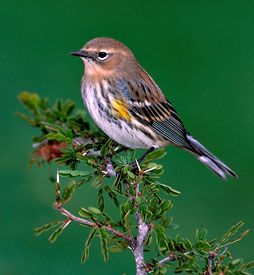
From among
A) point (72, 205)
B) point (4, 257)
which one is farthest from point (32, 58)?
point (4, 257)

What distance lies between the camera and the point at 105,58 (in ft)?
11.5

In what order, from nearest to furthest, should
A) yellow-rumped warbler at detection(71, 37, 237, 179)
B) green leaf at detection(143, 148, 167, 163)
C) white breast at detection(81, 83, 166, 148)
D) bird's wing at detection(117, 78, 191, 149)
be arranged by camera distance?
green leaf at detection(143, 148, 167, 163), white breast at detection(81, 83, 166, 148), yellow-rumped warbler at detection(71, 37, 237, 179), bird's wing at detection(117, 78, 191, 149)

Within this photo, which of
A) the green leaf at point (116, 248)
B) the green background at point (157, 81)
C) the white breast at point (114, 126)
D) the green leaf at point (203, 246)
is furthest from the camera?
the green background at point (157, 81)

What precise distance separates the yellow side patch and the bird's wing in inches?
1.1

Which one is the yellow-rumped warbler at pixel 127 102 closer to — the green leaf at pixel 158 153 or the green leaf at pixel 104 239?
the green leaf at pixel 158 153

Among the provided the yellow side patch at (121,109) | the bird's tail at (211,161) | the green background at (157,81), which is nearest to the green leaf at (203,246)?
the yellow side patch at (121,109)

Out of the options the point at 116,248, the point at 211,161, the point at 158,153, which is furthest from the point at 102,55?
the point at 116,248

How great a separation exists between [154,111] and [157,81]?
122 centimetres

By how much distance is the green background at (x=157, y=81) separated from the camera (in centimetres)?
410

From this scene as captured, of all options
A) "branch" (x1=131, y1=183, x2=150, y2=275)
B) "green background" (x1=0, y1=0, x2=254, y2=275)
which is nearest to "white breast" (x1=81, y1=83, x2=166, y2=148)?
"green background" (x1=0, y1=0, x2=254, y2=275)

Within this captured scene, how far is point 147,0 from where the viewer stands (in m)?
5.53

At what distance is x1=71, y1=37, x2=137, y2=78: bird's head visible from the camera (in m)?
3.46

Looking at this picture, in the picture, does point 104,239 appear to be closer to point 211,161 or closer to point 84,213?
point 84,213

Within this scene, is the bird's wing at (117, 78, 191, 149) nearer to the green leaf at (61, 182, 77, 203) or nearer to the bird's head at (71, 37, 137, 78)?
the bird's head at (71, 37, 137, 78)
